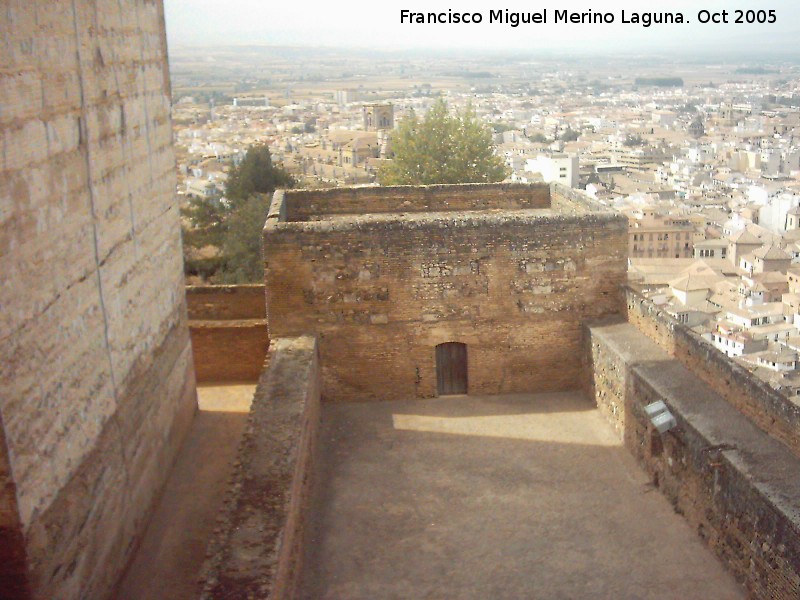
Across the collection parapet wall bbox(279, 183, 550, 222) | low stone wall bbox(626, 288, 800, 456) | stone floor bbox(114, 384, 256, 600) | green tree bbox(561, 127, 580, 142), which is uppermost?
parapet wall bbox(279, 183, 550, 222)

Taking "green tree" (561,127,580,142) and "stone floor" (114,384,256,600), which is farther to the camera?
"green tree" (561,127,580,142)

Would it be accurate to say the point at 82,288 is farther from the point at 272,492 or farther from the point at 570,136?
the point at 570,136

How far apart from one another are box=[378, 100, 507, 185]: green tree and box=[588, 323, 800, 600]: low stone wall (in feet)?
47.7

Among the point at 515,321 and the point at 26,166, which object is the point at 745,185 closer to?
the point at 515,321

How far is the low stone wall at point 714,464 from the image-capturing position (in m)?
6.05

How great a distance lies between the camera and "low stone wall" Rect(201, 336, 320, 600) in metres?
5.79

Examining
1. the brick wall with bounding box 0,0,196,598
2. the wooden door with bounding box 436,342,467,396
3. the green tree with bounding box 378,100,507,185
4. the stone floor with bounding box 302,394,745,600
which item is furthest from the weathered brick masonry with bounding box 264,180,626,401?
the green tree with bounding box 378,100,507,185

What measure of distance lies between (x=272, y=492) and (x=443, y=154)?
60.5 feet

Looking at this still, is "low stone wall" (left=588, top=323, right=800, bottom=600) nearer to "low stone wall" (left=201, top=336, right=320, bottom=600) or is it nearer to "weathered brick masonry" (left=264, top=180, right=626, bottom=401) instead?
"weathered brick masonry" (left=264, top=180, right=626, bottom=401)

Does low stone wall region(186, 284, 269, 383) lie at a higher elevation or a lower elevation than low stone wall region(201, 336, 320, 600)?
lower

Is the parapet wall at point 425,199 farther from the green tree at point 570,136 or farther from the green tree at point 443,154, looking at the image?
the green tree at point 570,136

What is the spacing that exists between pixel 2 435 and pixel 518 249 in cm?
657

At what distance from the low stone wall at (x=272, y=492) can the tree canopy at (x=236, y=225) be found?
10904 millimetres

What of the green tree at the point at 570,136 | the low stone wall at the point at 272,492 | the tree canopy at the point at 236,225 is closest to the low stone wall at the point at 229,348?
the low stone wall at the point at 272,492
